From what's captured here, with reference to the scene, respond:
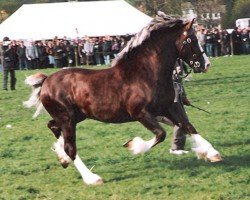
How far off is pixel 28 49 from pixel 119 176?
92.0 feet

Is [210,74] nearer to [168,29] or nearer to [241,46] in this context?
[241,46]

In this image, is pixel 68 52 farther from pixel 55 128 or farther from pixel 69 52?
pixel 55 128

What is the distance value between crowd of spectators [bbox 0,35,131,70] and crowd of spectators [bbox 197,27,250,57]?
5.56 m

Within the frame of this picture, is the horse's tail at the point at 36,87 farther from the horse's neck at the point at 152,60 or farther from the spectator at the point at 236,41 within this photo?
the spectator at the point at 236,41

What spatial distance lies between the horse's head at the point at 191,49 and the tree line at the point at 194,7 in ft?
165

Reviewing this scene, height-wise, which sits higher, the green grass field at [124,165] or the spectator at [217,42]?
the green grass field at [124,165]

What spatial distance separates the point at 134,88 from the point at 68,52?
27988mm

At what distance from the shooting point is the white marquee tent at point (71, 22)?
40719 millimetres

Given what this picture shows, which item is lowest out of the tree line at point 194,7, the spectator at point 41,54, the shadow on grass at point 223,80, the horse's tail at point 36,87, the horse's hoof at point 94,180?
the tree line at point 194,7

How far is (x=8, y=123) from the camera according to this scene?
49.8ft

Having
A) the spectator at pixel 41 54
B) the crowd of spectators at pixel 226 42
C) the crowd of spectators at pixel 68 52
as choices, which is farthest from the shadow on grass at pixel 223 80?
the spectator at pixel 41 54

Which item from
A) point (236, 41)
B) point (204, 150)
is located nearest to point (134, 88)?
point (204, 150)

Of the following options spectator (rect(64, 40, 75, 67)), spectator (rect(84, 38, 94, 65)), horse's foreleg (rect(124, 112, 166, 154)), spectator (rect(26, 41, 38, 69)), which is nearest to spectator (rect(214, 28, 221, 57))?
spectator (rect(84, 38, 94, 65))

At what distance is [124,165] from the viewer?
32.5 feet
